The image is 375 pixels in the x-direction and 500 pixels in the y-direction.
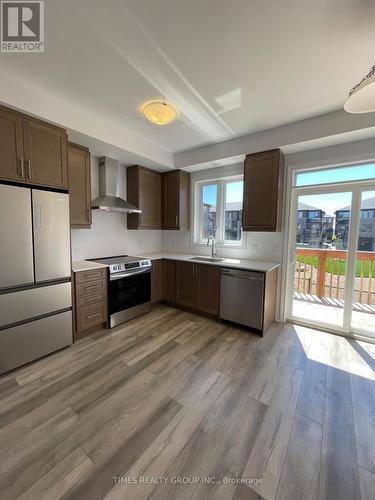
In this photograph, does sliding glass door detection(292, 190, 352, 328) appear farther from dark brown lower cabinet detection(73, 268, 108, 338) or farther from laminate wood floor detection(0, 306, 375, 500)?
dark brown lower cabinet detection(73, 268, 108, 338)

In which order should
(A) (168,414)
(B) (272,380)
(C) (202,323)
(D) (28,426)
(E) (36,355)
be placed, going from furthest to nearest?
1. (C) (202,323)
2. (E) (36,355)
3. (B) (272,380)
4. (A) (168,414)
5. (D) (28,426)

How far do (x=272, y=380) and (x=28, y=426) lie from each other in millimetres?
2054

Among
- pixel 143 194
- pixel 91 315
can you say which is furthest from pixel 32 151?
pixel 91 315

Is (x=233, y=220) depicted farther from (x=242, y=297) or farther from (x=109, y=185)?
(x=109, y=185)

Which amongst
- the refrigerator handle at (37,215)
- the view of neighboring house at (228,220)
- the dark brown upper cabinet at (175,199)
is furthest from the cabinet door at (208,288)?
the refrigerator handle at (37,215)

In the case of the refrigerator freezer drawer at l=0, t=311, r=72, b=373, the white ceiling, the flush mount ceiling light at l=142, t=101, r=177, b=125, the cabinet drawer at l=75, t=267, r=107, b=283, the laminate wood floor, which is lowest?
the laminate wood floor

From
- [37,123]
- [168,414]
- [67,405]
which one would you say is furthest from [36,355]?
[37,123]

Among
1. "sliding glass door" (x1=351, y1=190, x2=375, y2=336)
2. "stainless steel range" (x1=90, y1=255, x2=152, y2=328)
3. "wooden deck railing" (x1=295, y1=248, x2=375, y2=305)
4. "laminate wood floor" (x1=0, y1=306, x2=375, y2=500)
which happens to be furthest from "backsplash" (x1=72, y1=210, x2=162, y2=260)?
"sliding glass door" (x1=351, y1=190, x2=375, y2=336)

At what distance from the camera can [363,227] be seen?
275 centimetres

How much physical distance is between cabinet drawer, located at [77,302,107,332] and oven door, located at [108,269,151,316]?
0.10 m

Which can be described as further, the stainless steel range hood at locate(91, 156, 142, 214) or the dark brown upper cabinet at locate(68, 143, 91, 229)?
the stainless steel range hood at locate(91, 156, 142, 214)

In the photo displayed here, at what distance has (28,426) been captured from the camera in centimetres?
156

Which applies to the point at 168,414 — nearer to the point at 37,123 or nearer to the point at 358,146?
the point at 37,123

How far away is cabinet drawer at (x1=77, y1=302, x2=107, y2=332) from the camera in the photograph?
271 centimetres
